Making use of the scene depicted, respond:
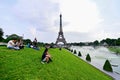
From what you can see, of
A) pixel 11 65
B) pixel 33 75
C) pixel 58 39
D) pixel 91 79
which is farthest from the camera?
pixel 58 39

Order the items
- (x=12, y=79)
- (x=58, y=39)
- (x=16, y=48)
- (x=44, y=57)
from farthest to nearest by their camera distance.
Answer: (x=58, y=39) → (x=16, y=48) → (x=44, y=57) → (x=12, y=79)

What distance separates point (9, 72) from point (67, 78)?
378 cm

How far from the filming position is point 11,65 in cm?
1188

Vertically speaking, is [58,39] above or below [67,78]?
above

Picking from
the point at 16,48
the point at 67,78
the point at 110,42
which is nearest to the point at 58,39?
the point at 16,48

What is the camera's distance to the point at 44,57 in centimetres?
1402

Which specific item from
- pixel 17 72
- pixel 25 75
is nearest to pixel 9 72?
pixel 17 72

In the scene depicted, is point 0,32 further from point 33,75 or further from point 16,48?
point 33,75

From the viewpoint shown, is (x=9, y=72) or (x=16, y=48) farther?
(x=16, y=48)

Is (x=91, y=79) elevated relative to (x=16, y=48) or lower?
lower

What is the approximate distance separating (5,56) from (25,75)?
4.60m

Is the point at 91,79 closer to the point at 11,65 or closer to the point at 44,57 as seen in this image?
the point at 44,57

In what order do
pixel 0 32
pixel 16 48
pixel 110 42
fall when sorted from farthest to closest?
pixel 110 42, pixel 0 32, pixel 16 48

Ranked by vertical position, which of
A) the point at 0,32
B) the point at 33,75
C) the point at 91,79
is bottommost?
the point at 91,79
